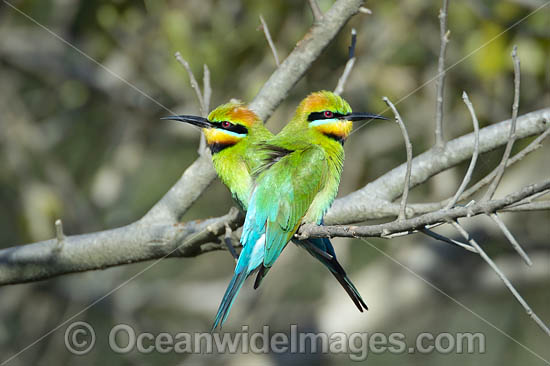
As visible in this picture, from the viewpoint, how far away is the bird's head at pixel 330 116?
1.94 m

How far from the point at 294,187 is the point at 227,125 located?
331 mm

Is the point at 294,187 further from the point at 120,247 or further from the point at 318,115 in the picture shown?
the point at 120,247

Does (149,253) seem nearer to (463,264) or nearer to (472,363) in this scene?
(463,264)

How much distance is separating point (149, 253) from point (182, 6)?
6.12ft

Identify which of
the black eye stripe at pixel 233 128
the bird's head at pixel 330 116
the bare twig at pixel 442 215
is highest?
the bird's head at pixel 330 116

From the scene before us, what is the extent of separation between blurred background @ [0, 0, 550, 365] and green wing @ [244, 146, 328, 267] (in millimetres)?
1216

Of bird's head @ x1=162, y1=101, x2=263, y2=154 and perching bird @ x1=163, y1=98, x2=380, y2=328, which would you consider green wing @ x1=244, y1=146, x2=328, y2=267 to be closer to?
perching bird @ x1=163, y1=98, x2=380, y2=328

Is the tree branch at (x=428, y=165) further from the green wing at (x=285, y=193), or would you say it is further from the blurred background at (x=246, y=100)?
the blurred background at (x=246, y=100)

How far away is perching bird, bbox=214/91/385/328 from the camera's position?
168cm

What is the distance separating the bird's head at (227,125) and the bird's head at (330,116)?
0.59 feet

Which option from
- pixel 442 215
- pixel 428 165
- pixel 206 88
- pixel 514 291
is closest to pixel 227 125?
pixel 206 88

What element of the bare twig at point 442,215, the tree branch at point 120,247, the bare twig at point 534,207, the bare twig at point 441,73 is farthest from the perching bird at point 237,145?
the bare twig at point 534,207

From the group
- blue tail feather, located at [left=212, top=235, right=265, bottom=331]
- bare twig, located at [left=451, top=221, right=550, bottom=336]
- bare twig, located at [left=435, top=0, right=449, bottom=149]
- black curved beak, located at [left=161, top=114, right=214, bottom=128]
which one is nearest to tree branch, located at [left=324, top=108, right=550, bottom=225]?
bare twig, located at [left=435, top=0, right=449, bottom=149]

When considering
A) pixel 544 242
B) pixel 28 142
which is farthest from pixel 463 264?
pixel 28 142
